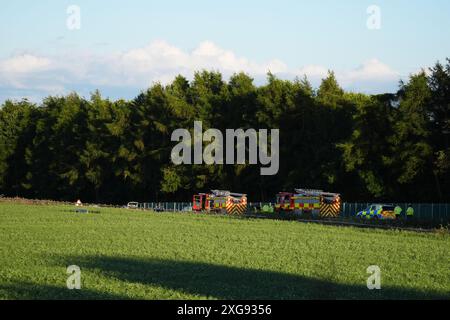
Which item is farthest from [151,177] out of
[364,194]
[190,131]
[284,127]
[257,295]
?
[257,295]

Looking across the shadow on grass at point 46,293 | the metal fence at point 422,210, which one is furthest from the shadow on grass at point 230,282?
the metal fence at point 422,210

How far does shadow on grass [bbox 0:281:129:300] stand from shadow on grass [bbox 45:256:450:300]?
202 cm

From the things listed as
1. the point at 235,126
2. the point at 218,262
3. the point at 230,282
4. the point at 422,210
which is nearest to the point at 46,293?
the point at 230,282

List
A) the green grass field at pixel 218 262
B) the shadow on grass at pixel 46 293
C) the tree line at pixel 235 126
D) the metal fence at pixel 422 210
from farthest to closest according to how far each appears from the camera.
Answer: the tree line at pixel 235 126 < the metal fence at pixel 422 210 < the green grass field at pixel 218 262 < the shadow on grass at pixel 46 293

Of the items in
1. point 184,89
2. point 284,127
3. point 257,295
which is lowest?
point 257,295

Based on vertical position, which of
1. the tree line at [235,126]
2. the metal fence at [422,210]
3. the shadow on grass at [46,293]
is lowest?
the shadow on grass at [46,293]

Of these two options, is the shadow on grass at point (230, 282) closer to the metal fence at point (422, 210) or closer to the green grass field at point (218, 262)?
the green grass field at point (218, 262)

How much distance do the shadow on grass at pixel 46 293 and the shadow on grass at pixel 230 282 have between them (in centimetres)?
202

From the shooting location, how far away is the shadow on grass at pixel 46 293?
16.5m

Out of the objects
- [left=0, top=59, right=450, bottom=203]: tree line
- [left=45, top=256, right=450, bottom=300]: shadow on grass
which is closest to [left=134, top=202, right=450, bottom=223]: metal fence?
[left=0, top=59, right=450, bottom=203]: tree line

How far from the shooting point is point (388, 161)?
62375 mm
